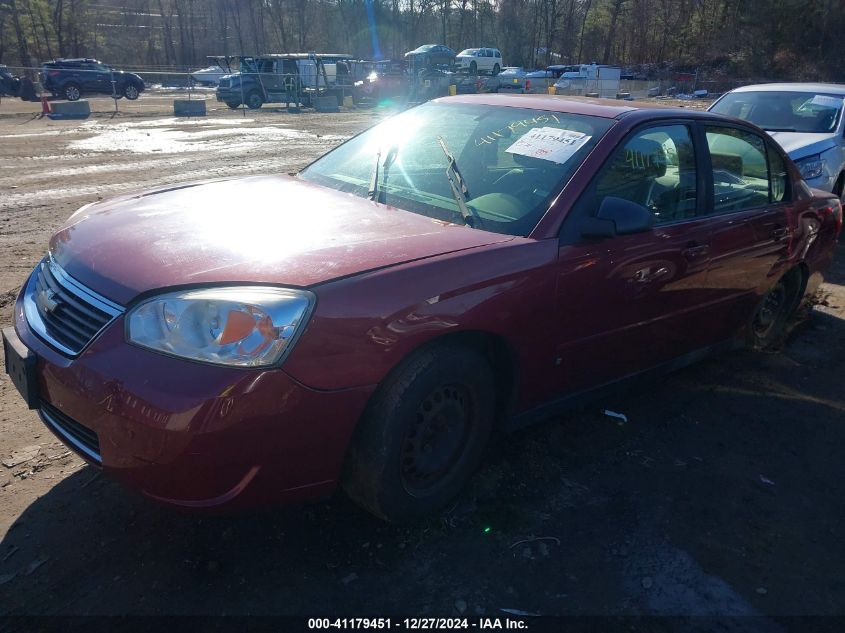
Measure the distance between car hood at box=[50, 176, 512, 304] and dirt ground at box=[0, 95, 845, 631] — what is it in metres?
0.90

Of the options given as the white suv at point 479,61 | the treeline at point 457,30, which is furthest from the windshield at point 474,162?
the treeline at point 457,30

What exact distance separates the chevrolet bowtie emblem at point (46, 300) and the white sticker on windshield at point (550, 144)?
2202mm

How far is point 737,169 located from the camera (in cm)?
410

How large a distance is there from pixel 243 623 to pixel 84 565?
0.72m

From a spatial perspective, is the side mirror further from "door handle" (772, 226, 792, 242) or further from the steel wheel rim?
"door handle" (772, 226, 792, 242)

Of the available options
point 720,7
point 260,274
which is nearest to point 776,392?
point 260,274

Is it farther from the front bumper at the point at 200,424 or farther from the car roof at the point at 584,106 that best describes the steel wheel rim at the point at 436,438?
the car roof at the point at 584,106

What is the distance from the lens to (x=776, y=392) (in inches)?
170

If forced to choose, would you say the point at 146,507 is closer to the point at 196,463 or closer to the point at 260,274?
the point at 196,463

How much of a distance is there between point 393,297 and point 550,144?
144 centimetres

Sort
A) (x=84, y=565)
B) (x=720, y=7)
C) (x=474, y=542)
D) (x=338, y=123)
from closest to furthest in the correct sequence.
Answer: (x=84, y=565) < (x=474, y=542) < (x=338, y=123) < (x=720, y=7)

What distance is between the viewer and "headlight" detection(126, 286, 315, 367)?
2148 millimetres

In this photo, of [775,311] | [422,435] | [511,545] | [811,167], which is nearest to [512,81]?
[811,167]

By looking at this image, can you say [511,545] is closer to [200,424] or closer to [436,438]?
[436,438]
